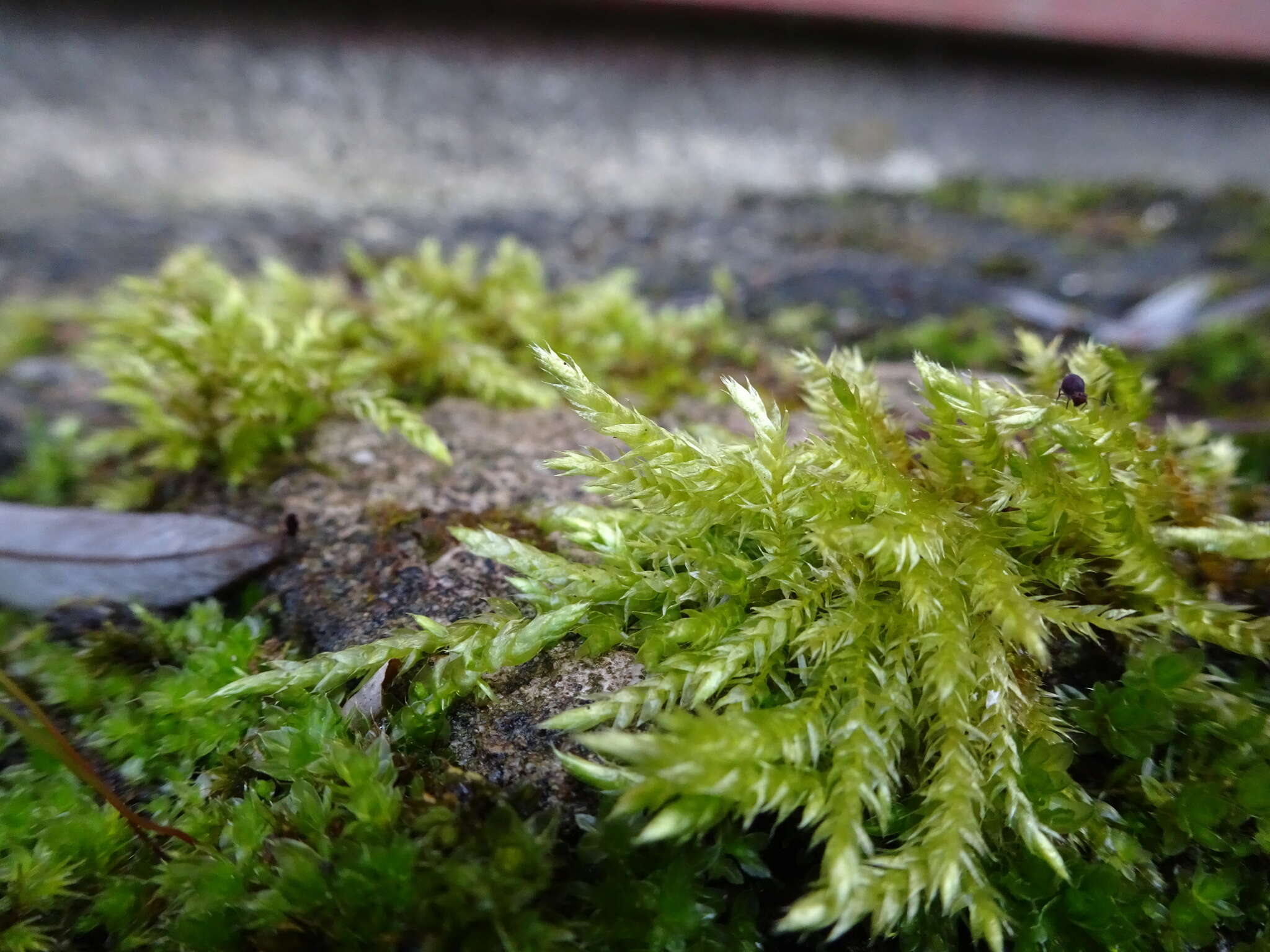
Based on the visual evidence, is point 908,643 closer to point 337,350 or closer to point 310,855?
point 310,855

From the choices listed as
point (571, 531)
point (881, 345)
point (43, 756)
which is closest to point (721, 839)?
point (571, 531)

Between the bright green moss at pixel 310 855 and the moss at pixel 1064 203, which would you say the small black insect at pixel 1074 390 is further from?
the moss at pixel 1064 203

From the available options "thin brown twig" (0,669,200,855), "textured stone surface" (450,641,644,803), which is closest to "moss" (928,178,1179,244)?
"textured stone surface" (450,641,644,803)

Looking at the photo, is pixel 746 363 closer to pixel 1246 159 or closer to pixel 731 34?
pixel 731 34

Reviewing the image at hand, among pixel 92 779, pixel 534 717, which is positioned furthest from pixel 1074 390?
pixel 92 779

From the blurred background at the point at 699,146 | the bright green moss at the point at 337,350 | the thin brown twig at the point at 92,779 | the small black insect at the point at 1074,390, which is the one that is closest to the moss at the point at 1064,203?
the blurred background at the point at 699,146

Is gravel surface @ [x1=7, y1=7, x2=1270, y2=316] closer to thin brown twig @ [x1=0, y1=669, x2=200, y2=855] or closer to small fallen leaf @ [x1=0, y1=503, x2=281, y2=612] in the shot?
small fallen leaf @ [x1=0, y1=503, x2=281, y2=612]
